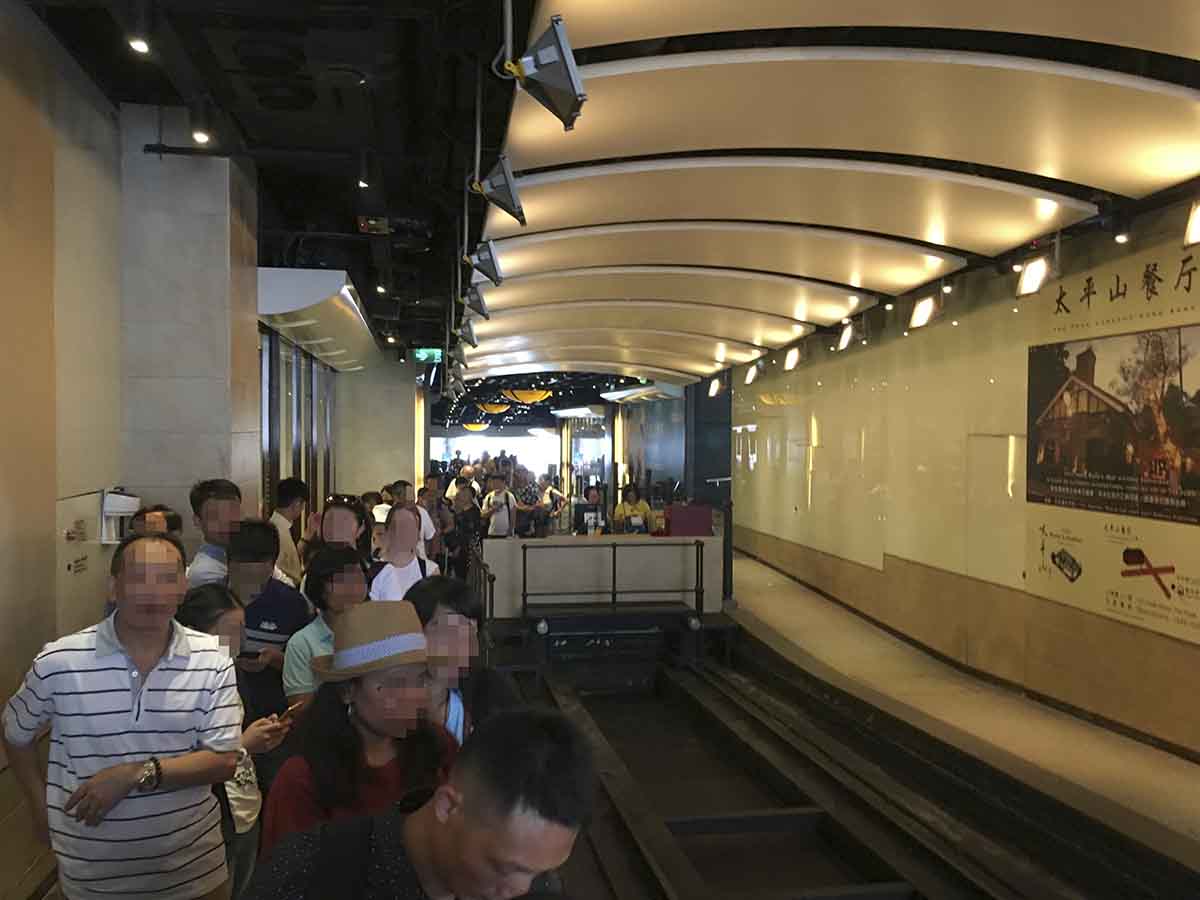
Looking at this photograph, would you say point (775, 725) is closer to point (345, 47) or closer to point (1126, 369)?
point (1126, 369)

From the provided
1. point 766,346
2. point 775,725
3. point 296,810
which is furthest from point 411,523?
point 766,346

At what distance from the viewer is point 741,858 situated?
5.63 meters

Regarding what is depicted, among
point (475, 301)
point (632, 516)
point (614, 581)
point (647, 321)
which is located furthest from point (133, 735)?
point (647, 321)

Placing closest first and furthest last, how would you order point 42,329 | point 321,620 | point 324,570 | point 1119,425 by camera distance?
1. point 321,620
2. point 324,570
3. point 42,329
4. point 1119,425

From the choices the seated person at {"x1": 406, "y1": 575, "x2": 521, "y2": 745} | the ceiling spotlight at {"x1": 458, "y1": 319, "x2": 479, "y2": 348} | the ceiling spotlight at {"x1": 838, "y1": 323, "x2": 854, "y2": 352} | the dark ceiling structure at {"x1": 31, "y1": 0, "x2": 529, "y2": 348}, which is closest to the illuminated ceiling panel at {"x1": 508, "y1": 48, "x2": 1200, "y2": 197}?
the dark ceiling structure at {"x1": 31, "y1": 0, "x2": 529, "y2": 348}

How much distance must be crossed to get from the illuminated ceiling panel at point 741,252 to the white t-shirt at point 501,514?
298 cm

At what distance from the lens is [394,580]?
4.59 meters

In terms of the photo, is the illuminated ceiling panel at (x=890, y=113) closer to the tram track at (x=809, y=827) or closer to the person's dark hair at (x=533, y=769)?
the tram track at (x=809, y=827)

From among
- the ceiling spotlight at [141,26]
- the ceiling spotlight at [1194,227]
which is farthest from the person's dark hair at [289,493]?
the ceiling spotlight at [1194,227]

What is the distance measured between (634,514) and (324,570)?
782 cm

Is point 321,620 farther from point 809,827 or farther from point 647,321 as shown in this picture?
point 647,321

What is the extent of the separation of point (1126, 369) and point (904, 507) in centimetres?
348

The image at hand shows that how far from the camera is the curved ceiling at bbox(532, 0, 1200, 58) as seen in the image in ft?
11.3

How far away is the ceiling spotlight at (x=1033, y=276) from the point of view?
6.45m
